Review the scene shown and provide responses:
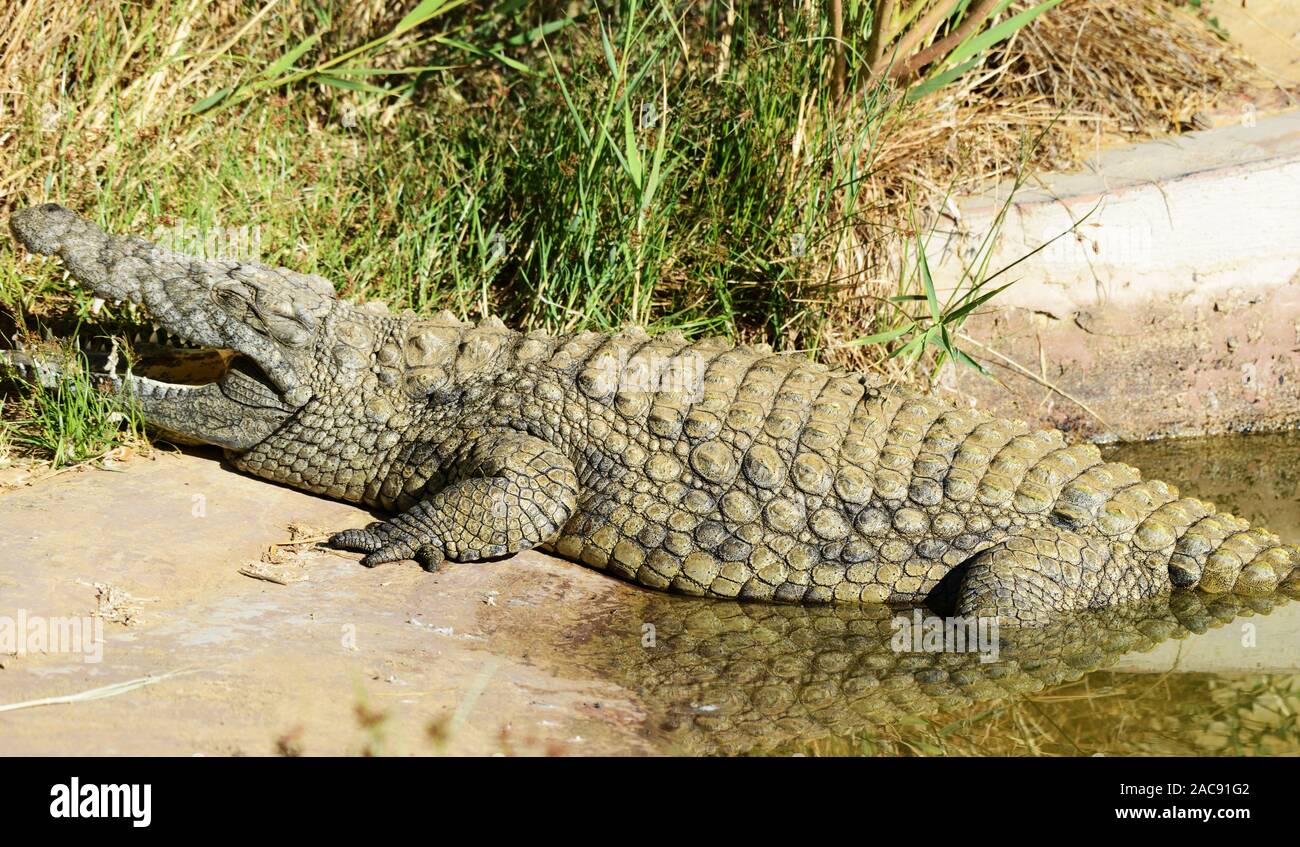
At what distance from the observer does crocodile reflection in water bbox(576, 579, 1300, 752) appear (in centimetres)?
369

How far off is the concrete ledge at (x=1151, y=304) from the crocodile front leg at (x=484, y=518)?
2591 millimetres

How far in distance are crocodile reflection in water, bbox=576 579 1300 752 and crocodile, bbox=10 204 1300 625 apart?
3.4 inches

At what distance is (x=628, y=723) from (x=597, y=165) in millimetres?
2950

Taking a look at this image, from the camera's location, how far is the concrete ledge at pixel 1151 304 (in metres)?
6.30

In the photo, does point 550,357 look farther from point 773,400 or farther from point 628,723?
point 628,723

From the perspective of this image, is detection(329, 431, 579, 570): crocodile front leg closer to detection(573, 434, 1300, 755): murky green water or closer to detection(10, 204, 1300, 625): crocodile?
detection(10, 204, 1300, 625): crocodile

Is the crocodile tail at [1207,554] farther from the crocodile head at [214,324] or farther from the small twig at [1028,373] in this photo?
the crocodile head at [214,324]

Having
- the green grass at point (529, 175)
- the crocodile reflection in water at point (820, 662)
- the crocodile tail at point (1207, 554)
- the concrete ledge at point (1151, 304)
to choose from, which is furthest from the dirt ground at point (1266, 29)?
the crocodile reflection in water at point (820, 662)

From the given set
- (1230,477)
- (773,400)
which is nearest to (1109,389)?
(1230,477)

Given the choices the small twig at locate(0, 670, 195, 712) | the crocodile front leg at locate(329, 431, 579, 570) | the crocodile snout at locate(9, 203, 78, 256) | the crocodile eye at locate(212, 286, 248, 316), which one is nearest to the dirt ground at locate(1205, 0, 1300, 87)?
the crocodile front leg at locate(329, 431, 579, 570)

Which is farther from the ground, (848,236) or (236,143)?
(236,143)

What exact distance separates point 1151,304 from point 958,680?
3.22 meters

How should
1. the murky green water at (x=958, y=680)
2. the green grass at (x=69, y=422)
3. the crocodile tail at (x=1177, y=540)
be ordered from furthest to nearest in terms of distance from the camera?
the green grass at (x=69, y=422)
the crocodile tail at (x=1177, y=540)
the murky green water at (x=958, y=680)

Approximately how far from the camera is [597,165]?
565cm
